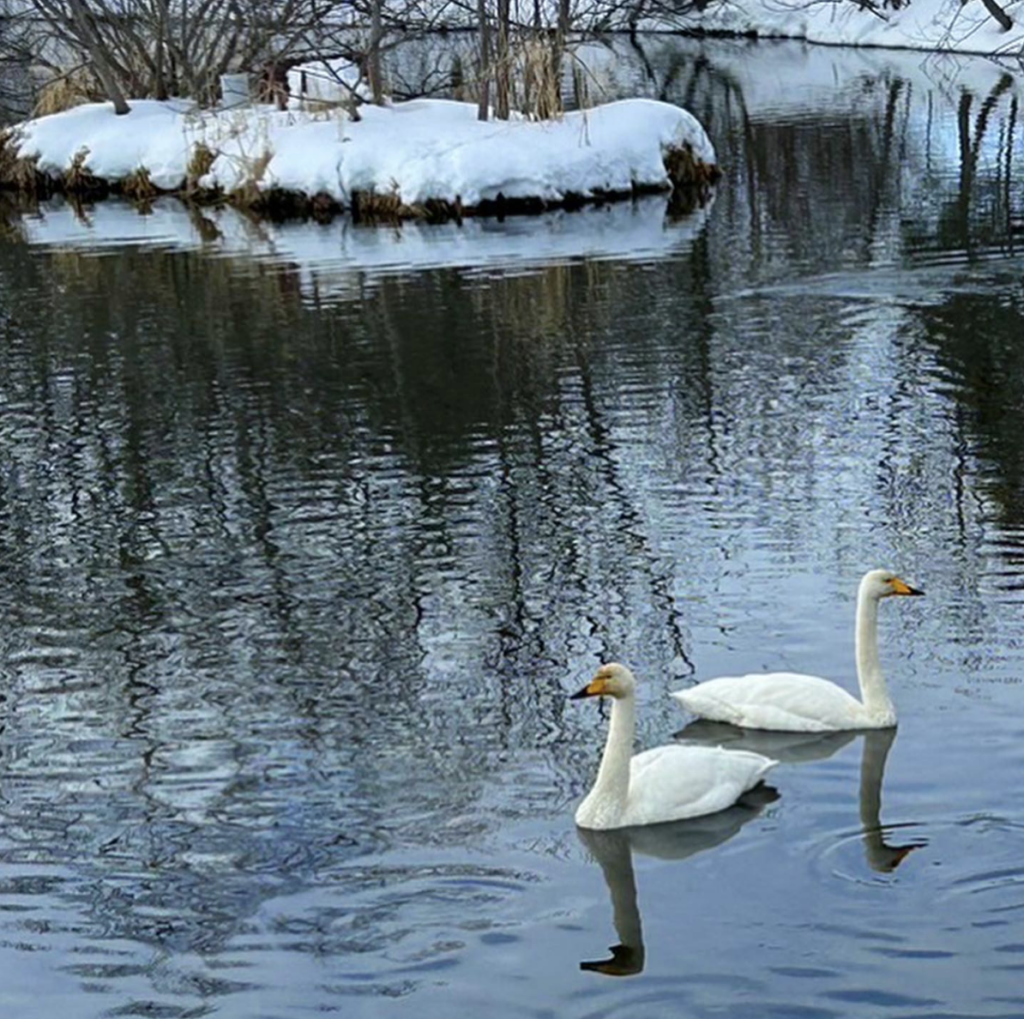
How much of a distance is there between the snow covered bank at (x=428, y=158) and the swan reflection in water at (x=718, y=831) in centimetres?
1910

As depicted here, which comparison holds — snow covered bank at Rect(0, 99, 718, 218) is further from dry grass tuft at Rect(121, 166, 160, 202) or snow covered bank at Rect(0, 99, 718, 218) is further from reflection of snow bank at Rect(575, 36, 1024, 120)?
reflection of snow bank at Rect(575, 36, 1024, 120)

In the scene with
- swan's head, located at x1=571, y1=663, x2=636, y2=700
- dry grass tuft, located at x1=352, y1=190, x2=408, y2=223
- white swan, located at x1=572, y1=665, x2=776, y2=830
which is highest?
dry grass tuft, located at x1=352, y1=190, x2=408, y2=223

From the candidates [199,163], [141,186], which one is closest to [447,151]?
[199,163]

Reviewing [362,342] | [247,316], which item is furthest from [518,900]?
[247,316]

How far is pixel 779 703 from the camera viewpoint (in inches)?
380

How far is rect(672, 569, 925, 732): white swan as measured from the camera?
9641 mm

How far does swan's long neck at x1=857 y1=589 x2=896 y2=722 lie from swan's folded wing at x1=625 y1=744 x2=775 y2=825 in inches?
36.8

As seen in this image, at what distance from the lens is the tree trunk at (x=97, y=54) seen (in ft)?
114

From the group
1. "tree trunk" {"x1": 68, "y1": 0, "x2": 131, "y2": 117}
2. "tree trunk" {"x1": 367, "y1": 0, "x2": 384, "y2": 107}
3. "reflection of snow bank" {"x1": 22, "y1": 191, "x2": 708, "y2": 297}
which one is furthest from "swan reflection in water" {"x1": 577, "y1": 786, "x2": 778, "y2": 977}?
"tree trunk" {"x1": 68, "y1": 0, "x2": 131, "y2": 117}

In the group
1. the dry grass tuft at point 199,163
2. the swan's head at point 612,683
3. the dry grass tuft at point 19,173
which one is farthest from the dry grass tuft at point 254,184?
the swan's head at point 612,683

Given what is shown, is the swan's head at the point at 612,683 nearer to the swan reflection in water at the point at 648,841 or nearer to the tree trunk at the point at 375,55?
the swan reflection in water at the point at 648,841

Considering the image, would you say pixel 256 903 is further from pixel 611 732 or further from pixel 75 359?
pixel 75 359

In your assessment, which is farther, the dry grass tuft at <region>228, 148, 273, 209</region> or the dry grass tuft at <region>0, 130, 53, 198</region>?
the dry grass tuft at <region>0, 130, 53, 198</region>

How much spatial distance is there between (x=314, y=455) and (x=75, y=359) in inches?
199
